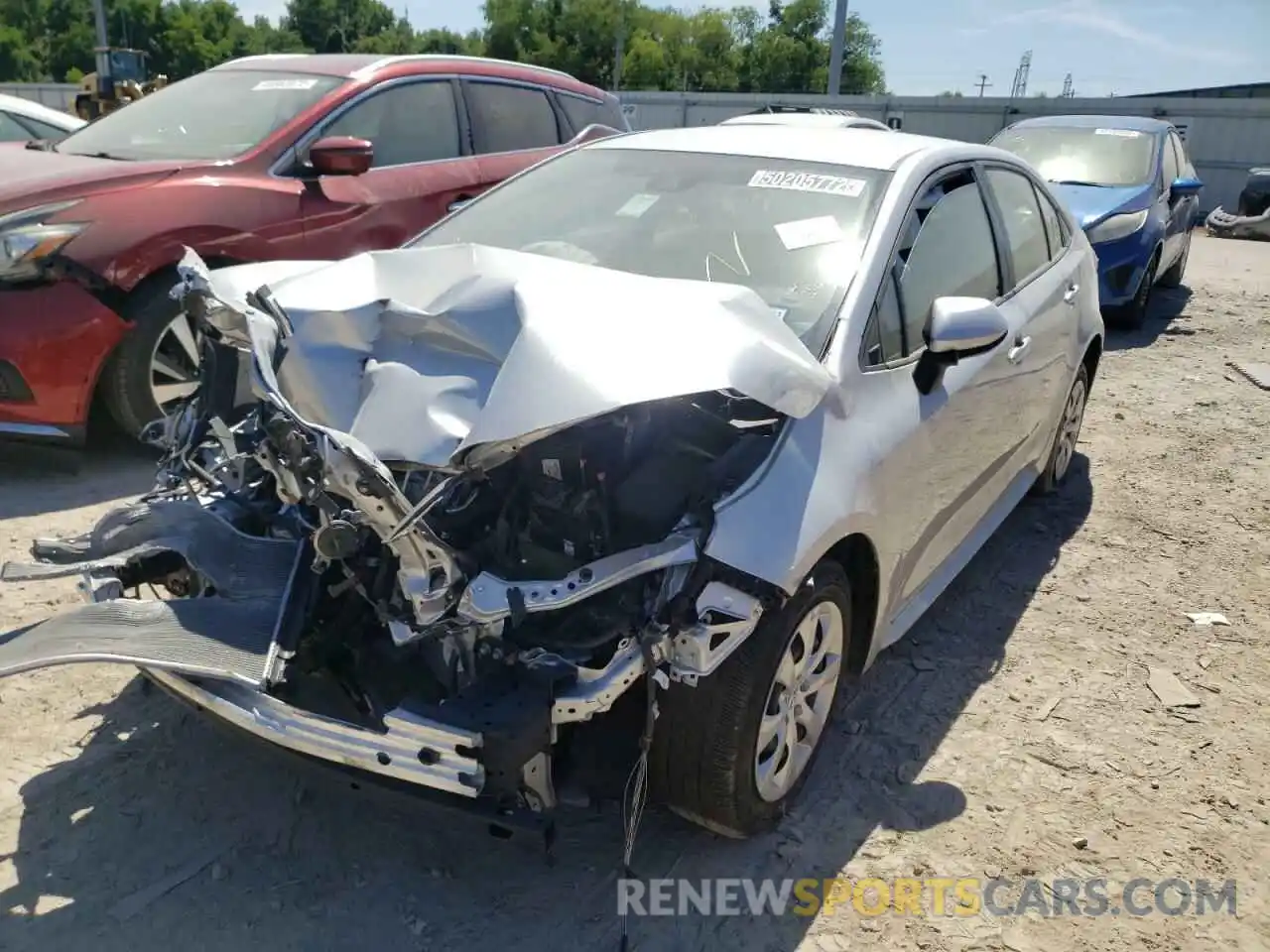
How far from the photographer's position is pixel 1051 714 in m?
3.36

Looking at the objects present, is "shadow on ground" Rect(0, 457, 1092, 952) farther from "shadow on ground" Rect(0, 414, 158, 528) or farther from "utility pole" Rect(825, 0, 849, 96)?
"utility pole" Rect(825, 0, 849, 96)

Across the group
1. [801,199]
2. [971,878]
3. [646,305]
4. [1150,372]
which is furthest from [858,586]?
[1150,372]

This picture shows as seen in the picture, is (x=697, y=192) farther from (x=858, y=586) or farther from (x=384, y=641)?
(x=384, y=641)

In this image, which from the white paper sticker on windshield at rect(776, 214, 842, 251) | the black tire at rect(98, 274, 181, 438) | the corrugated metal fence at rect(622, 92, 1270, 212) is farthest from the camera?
the corrugated metal fence at rect(622, 92, 1270, 212)

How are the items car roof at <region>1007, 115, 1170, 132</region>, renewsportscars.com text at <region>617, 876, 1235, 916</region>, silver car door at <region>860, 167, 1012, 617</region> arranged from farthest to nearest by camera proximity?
car roof at <region>1007, 115, 1170, 132</region> < silver car door at <region>860, 167, 1012, 617</region> < renewsportscars.com text at <region>617, 876, 1235, 916</region>

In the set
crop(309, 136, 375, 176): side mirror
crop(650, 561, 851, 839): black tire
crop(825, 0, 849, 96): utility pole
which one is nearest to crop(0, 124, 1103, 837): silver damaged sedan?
crop(650, 561, 851, 839): black tire

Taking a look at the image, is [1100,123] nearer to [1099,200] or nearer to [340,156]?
[1099,200]

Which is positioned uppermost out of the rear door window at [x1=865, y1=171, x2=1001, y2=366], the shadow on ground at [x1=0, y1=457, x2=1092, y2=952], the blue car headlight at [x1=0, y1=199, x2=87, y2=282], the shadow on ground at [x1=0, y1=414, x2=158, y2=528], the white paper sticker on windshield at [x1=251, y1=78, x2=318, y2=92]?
the white paper sticker on windshield at [x1=251, y1=78, x2=318, y2=92]

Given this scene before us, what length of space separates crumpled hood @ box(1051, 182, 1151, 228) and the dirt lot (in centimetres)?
516

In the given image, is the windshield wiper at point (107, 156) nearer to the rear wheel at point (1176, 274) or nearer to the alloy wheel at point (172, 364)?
the alloy wheel at point (172, 364)

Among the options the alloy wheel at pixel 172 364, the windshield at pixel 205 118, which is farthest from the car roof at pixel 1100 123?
the alloy wheel at pixel 172 364

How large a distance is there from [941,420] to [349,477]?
6.01ft

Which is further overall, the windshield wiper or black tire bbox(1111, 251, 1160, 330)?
black tire bbox(1111, 251, 1160, 330)

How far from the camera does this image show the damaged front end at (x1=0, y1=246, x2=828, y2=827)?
6.93 ft
